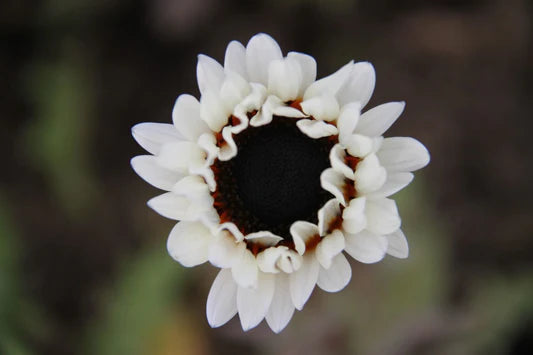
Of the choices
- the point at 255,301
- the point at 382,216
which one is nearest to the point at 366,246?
the point at 382,216

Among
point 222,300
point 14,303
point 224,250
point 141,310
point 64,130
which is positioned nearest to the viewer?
point 224,250

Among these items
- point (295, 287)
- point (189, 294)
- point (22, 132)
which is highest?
point (22, 132)

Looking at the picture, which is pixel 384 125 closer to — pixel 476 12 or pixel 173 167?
pixel 173 167

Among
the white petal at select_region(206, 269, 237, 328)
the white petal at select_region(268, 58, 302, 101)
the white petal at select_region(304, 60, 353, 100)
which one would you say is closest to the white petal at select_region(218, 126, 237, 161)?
the white petal at select_region(268, 58, 302, 101)

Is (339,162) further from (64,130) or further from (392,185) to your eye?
(64,130)

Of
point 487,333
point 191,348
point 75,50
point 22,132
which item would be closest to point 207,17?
point 75,50
